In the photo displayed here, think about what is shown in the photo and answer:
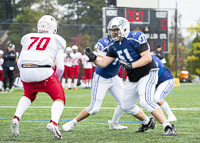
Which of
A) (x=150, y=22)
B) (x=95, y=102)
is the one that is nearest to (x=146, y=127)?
(x=95, y=102)

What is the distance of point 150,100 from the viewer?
4656mm

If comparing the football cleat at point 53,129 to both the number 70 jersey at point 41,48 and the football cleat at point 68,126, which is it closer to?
the number 70 jersey at point 41,48

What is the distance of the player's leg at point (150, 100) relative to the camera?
4609mm

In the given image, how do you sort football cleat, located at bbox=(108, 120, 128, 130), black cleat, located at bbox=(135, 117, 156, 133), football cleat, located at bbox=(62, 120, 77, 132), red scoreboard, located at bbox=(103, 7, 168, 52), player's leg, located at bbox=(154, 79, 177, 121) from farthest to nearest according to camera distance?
red scoreboard, located at bbox=(103, 7, 168, 52)
player's leg, located at bbox=(154, 79, 177, 121)
football cleat, located at bbox=(108, 120, 128, 130)
football cleat, located at bbox=(62, 120, 77, 132)
black cleat, located at bbox=(135, 117, 156, 133)

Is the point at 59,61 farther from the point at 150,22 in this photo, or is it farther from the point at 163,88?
the point at 150,22

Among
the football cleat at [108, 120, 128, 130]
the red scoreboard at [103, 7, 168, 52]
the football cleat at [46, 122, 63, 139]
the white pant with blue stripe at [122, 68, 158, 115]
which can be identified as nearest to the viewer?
the football cleat at [46, 122, 63, 139]

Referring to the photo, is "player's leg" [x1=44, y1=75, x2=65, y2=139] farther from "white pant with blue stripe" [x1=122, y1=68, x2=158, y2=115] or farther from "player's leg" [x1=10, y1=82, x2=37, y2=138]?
"white pant with blue stripe" [x1=122, y1=68, x2=158, y2=115]

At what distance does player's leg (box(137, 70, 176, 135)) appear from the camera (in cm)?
461

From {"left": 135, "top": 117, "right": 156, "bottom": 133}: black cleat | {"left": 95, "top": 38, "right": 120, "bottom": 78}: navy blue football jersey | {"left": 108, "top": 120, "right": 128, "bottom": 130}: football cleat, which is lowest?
{"left": 108, "top": 120, "right": 128, "bottom": 130}: football cleat

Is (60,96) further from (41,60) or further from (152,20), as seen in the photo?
(152,20)

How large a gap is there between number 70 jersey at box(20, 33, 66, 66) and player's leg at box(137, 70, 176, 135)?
47.3 inches

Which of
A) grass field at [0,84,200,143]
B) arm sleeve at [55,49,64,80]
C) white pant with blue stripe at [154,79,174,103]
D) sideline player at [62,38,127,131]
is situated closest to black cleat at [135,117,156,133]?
grass field at [0,84,200,143]

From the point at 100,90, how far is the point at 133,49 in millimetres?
992

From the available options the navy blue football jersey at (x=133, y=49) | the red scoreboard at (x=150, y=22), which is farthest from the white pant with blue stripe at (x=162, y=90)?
the red scoreboard at (x=150, y=22)
